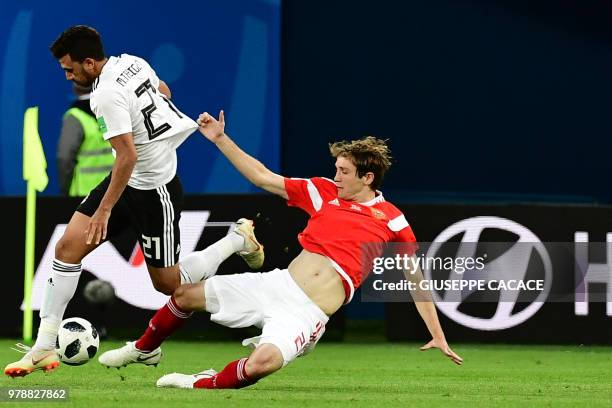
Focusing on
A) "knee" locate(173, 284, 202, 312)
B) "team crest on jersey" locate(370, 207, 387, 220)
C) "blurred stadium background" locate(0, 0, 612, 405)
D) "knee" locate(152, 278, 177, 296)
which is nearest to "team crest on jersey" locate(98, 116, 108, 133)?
"knee" locate(173, 284, 202, 312)

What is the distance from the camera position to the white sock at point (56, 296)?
741cm

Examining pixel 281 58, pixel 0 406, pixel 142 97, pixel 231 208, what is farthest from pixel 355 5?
pixel 0 406

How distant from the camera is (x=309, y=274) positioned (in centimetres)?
696

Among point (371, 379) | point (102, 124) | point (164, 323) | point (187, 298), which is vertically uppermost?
point (102, 124)

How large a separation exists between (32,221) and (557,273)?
4.23m

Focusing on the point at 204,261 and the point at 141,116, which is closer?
the point at 141,116

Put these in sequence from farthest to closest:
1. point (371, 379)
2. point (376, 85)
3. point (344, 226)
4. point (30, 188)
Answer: point (376, 85) < point (30, 188) < point (371, 379) < point (344, 226)

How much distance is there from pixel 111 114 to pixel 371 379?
7.35ft

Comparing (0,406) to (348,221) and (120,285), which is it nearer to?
(348,221)

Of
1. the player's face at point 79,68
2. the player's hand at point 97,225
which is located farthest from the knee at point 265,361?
the player's face at point 79,68

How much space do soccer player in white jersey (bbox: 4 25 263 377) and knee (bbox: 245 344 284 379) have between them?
1071 millimetres

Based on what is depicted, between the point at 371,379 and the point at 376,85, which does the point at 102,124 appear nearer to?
the point at 371,379

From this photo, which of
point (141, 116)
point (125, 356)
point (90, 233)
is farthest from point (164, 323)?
point (141, 116)

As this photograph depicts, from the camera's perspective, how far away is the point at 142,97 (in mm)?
7500
